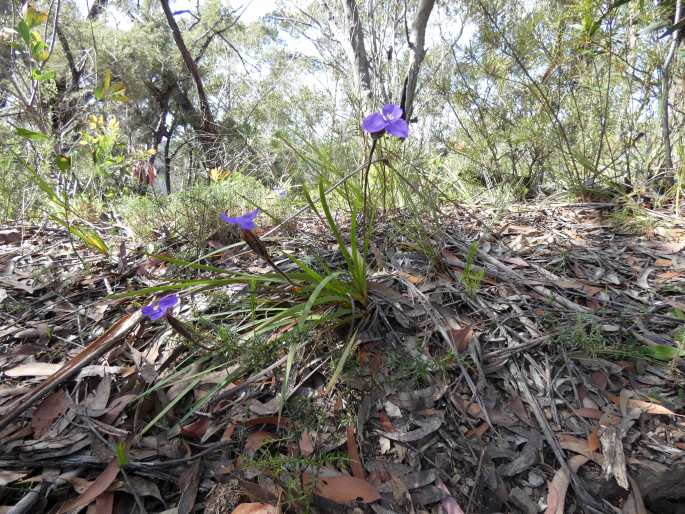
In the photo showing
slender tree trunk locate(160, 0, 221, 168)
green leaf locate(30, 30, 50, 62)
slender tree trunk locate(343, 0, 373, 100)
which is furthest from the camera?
slender tree trunk locate(343, 0, 373, 100)

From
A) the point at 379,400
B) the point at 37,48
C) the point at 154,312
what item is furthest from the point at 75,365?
the point at 37,48

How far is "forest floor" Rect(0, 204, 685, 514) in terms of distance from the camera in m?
0.86

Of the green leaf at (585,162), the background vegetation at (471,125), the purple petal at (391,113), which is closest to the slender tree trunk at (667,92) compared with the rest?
the background vegetation at (471,125)

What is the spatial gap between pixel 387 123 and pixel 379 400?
812mm

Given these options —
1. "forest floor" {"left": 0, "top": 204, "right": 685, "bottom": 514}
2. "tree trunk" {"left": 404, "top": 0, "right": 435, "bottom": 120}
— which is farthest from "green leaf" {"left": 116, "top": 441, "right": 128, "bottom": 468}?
"tree trunk" {"left": 404, "top": 0, "right": 435, "bottom": 120}

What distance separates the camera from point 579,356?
1117mm

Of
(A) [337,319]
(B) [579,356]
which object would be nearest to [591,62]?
(B) [579,356]

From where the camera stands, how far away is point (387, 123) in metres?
1.09

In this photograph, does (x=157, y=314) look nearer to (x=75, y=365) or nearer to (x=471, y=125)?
(x=75, y=365)

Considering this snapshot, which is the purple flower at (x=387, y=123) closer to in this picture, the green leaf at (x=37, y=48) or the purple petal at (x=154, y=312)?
the purple petal at (x=154, y=312)

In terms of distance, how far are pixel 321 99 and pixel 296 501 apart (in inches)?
121

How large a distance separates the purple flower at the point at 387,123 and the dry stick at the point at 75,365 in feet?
3.06

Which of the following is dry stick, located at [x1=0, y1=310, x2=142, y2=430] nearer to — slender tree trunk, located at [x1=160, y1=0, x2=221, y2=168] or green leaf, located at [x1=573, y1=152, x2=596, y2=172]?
slender tree trunk, located at [x1=160, y1=0, x2=221, y2=168]

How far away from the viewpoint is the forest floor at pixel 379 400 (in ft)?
2.82
